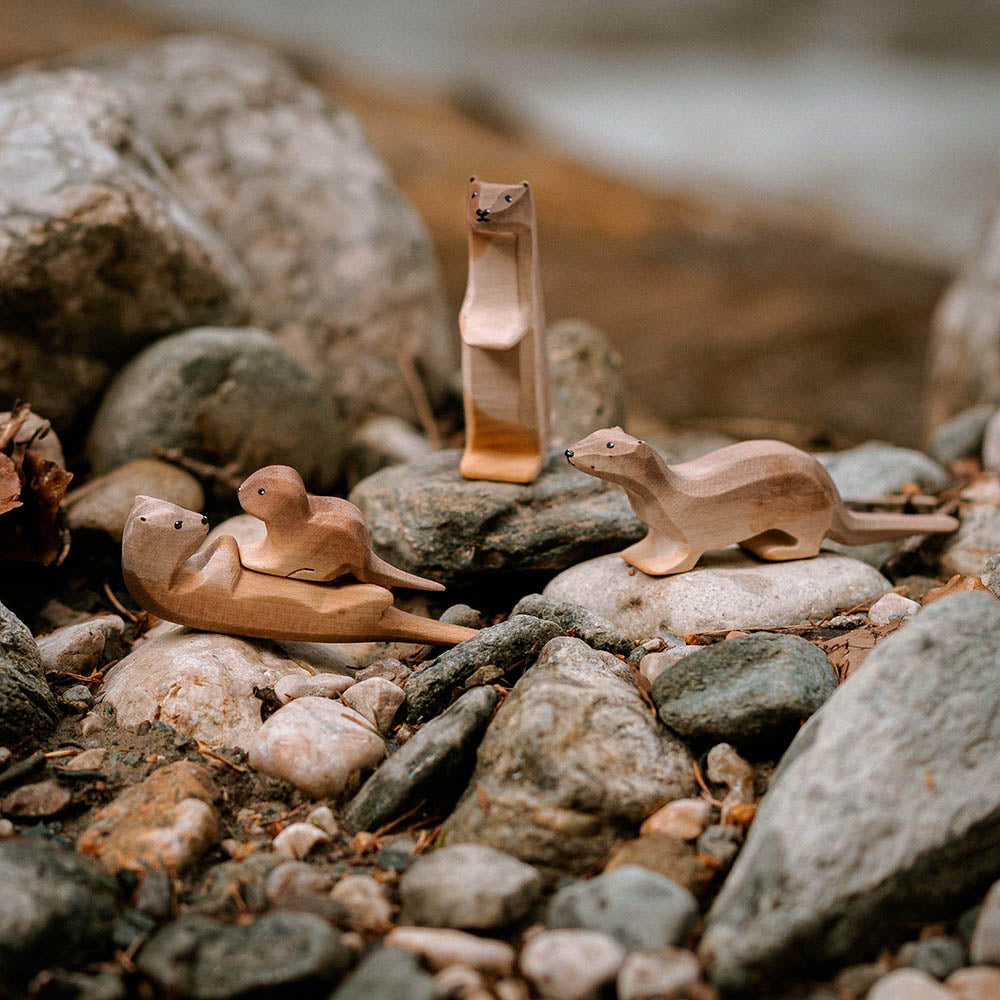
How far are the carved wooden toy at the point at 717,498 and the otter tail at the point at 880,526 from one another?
6 centimetres

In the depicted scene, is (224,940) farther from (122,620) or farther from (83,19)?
(83,19)

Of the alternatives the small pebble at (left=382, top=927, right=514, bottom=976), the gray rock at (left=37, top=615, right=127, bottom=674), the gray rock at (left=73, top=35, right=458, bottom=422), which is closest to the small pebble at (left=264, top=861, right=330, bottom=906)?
the small pebble at (left=382, top=927, right=514, bottom=976)

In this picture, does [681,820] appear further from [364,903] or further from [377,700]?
[377,700]

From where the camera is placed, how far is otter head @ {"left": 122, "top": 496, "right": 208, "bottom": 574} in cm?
267

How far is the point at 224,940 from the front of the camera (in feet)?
6.00

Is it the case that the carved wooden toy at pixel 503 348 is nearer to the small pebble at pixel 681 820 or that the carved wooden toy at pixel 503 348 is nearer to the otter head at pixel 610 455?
the otter head at pixel 610 455

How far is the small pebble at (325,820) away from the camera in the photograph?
7.47 ft

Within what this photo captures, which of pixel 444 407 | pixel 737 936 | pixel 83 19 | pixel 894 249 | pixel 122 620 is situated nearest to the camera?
pixel 737 936

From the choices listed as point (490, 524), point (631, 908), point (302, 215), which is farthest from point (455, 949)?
point (302, 215)

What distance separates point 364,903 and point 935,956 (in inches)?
47.4

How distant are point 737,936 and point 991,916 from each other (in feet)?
1.75

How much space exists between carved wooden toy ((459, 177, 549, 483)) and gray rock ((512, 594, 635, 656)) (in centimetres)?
68

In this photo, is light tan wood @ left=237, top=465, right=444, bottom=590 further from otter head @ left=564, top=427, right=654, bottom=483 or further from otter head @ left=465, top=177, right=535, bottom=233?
otter head @ left=465, top=177, right=535, bottom=233

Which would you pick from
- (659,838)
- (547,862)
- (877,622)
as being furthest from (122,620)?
(877,622)
